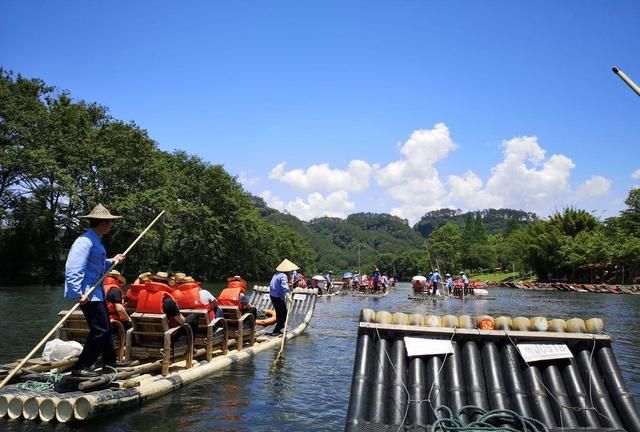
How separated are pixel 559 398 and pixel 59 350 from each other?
7812mm

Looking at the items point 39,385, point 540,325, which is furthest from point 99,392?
point 540,325

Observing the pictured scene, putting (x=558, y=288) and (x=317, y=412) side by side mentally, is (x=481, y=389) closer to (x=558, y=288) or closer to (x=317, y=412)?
(x=317, y=412)

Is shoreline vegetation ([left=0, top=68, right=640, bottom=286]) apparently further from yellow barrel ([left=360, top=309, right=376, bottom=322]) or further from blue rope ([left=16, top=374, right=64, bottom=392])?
yellow barrel ([left=360, top=309, right=376, bottom=322])

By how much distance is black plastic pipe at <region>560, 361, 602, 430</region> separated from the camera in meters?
5.30

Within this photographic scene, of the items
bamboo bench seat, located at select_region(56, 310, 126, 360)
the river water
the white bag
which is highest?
bamboo bench seat, located at select_region(56, 310, 126, 360)

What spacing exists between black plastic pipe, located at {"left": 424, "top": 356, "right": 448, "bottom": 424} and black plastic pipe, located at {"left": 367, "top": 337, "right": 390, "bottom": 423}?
464 mm

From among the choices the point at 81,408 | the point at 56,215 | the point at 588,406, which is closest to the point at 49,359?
the point at 81,408

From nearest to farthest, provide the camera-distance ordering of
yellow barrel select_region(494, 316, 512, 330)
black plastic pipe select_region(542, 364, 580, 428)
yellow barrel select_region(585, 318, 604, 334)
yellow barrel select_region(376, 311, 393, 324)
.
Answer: black plastic pipe select_region(542, 364, 580, 428) < yellow barrel select_region(585, 318, 604, 334) < yellow barrel select_region(494, 316, 512, 330) < yellow barrel select_region(376, 311, 393, 324)

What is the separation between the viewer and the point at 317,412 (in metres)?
8.73

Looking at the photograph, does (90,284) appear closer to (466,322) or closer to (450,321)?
(450,321)

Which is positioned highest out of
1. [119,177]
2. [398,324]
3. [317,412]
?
[119,177]

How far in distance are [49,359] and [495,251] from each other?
12553 centimetres

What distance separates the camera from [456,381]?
5707 mm

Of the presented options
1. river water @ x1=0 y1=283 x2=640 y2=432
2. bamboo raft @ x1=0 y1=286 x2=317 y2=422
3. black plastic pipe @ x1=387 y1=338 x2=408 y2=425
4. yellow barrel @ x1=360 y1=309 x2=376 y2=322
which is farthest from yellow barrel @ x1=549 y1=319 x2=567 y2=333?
bamboo raft @ x1=0 y1=286 x2=317 y2=422
